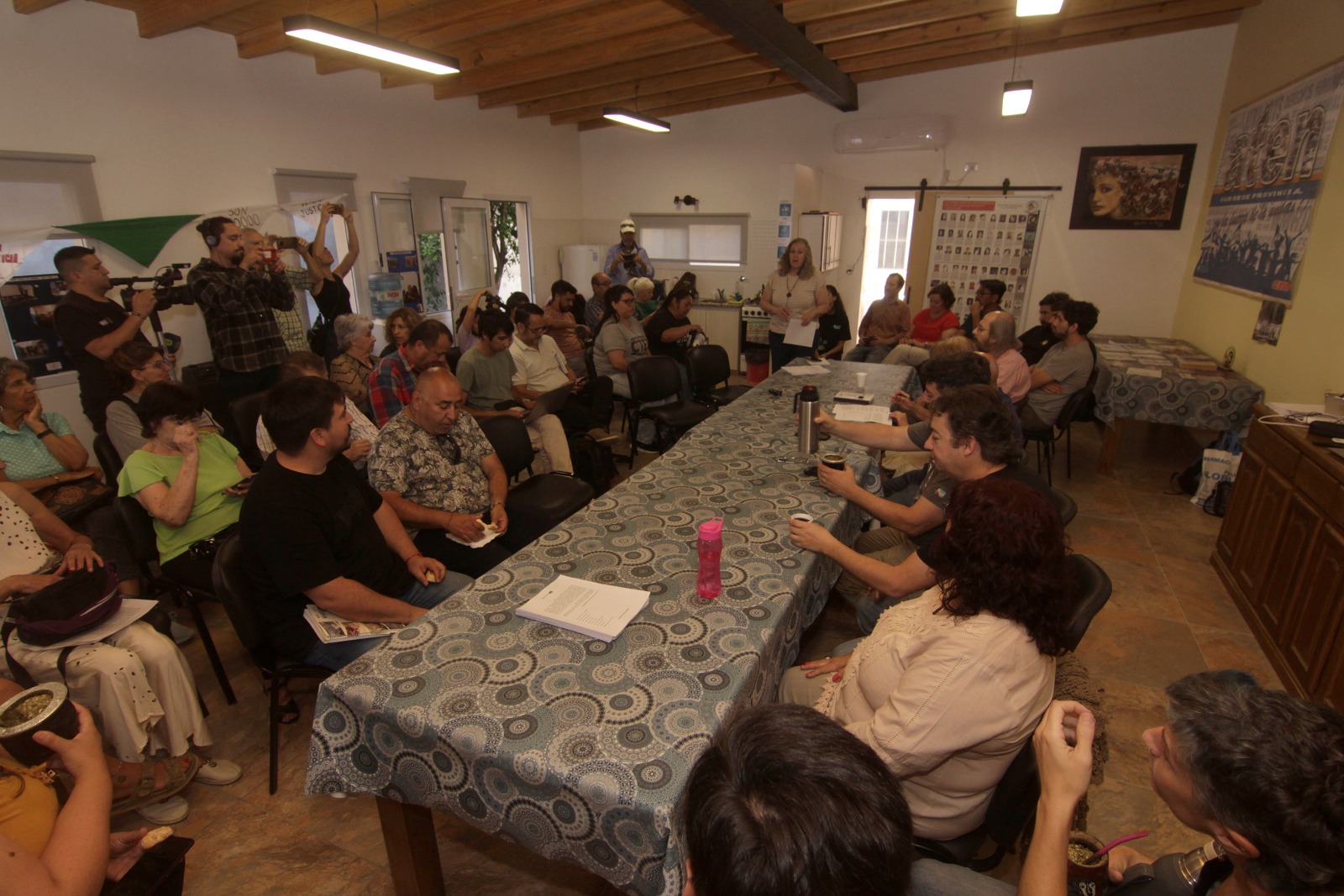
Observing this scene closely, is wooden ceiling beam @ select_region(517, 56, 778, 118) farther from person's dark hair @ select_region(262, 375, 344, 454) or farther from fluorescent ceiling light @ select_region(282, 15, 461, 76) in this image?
person's dark hair @ select_region(262, 375, 344, 454)

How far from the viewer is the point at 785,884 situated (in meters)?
0.72

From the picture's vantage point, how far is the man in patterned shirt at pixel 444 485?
248 centimetres

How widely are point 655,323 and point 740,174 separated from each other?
3627 millimetres

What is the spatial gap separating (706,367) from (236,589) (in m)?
3.68

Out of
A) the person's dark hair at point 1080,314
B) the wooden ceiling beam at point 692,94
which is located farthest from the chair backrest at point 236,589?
the wooden ceiling beam at point 692,94

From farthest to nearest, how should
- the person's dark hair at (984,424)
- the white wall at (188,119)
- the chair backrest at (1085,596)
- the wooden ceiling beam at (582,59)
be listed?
the wooden ceiling beam at (582,59)
the white wall at (188,119)
the person's dark hair at (984,424)
the chair backrest at (1085,596)

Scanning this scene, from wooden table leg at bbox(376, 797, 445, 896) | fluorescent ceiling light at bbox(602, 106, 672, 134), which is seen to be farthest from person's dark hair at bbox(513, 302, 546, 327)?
wooden table leg at bbox(376, 797, 445, 896)

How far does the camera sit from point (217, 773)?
218cm

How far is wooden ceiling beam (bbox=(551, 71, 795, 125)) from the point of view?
679cm

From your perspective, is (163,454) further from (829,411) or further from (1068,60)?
(1068,60)

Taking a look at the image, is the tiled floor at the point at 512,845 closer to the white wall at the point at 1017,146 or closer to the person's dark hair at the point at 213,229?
the person's dark hair at the point at 213,229

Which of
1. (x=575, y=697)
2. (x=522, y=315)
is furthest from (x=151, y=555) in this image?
(x=522, y=315)

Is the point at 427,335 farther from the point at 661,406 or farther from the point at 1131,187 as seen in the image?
the point at 1131,187

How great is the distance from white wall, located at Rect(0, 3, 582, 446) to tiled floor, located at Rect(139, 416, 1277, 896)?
296 cm
